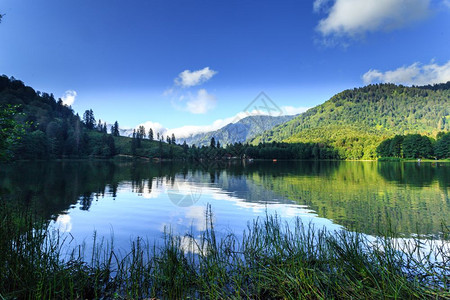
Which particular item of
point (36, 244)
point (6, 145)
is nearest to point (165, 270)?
point (36, 244)

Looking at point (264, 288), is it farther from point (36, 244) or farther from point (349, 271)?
point (36, 244)

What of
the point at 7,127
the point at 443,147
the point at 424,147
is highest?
the point at 424,147

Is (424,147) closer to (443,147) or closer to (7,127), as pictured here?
(443,147)

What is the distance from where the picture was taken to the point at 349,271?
715 cm

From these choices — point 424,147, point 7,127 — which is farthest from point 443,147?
point 7,127

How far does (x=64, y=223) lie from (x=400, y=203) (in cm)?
2929

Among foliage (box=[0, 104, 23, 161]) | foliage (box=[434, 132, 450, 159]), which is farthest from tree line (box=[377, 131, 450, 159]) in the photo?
foliage (box=[0, 104, 23, 161])

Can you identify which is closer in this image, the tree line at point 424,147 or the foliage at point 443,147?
the foliage at point 443,147

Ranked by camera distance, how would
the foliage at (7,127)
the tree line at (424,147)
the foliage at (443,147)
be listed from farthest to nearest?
the tree line at (424,147) < the foliage at (443,147) < the foliage at (7,127)

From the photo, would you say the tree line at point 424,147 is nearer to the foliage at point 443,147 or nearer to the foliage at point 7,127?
the foliage at point 443,147

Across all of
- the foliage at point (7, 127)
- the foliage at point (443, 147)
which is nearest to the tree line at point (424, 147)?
the foliage at point (443, 147)

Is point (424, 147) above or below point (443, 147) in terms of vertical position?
above

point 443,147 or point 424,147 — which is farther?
point 424,147

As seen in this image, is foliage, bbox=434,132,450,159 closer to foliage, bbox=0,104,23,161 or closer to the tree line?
the tree line
